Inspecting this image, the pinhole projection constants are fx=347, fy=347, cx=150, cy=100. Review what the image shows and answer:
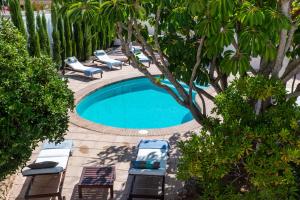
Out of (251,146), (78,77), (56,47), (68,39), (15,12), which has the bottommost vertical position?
(78,77)

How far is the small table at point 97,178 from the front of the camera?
10930mm

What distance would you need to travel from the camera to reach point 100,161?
13484 millimetres

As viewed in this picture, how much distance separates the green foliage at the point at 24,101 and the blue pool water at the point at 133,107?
10.3 meters

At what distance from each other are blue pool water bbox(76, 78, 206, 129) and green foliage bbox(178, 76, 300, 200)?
11256mm

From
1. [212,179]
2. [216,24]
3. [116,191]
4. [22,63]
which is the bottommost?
[116,191]

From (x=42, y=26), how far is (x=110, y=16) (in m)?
16.4

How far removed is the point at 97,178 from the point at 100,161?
2.24 metres

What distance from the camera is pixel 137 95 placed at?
76.3 feet

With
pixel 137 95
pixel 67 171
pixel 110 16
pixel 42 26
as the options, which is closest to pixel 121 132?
pixel 67 171

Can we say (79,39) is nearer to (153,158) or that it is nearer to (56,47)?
(56,47)

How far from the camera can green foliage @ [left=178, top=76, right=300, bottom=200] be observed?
672 cm

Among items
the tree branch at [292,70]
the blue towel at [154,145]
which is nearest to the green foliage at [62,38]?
the blue towel at [154,145]

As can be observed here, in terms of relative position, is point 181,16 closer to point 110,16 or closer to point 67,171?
point 110,16

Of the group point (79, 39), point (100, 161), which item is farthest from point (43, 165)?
point (79, 39)
